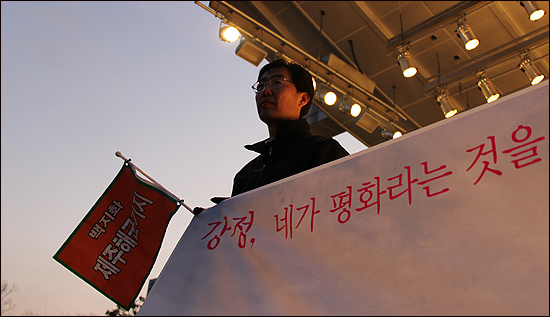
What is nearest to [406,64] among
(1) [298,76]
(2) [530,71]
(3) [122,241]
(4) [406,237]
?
(2) [530,71]

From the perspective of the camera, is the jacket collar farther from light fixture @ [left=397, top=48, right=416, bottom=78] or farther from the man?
light fixture @ [left=397, top=48, right=416, bottom=78]

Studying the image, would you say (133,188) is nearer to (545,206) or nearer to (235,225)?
(235,225)

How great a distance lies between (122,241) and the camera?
0.99m

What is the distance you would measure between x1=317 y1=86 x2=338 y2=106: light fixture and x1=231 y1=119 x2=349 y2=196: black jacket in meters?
2.81

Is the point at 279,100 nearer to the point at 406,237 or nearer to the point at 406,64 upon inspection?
the point at 406,237

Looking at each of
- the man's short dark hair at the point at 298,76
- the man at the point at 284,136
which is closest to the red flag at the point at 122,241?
the man at the point at 284,136

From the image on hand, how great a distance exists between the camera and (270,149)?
1.10 m

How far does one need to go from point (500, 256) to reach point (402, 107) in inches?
187

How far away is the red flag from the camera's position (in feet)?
3.13

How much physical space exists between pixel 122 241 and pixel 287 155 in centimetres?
45

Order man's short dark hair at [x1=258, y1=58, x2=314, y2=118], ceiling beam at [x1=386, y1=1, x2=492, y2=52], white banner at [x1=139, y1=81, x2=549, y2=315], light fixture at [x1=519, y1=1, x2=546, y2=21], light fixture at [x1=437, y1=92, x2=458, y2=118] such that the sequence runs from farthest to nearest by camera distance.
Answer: light fixture at [x1=437, y1=92, x2=458, y2=118], ceiling beam at [x1=386, y1=1, x2=492, y2=52], light fixture at [x1=519, y1=1, x2=546, y2=21], man's short dark hair at [x1=258, y1=58, x2=314, y2=118], white banner at [x1=139, y1=81, x2=549, y2=315]

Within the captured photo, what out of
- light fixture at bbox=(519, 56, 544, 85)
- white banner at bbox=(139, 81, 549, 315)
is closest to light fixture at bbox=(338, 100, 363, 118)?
light fixture at bbox=(519, 56, 544, 85)

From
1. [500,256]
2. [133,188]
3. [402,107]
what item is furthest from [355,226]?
[402,107]

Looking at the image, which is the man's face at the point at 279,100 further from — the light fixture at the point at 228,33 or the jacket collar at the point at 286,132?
the light fixture at the point at 228,33
